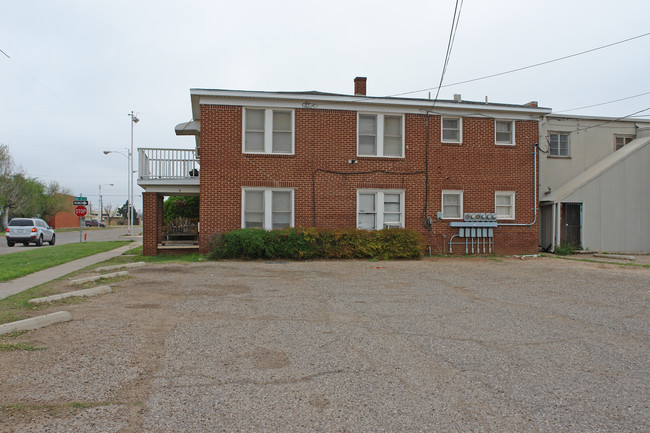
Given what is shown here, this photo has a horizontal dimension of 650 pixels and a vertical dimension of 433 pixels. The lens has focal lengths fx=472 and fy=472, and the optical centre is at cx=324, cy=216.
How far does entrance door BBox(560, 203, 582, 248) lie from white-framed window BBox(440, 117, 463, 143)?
5.14 meters

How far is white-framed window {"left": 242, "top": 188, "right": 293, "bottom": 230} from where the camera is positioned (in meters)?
16.9

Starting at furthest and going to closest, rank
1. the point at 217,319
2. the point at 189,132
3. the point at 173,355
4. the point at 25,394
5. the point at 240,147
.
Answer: the point at 189,132
the point at 240,147
the point at 217,319
the point at 173,355
the point at 25,394

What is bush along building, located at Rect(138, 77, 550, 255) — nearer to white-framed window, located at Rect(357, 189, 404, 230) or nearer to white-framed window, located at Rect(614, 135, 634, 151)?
white-framed window, located at Rect(357, 189, 404, 230)

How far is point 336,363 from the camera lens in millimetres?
4965

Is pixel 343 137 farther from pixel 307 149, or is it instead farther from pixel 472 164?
pixel 472 164

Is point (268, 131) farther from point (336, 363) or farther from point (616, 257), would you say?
point (616, 257)

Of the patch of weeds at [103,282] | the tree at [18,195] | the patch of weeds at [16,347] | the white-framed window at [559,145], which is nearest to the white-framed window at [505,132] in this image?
the white-framed window at [559,145]

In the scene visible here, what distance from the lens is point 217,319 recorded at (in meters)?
6.98

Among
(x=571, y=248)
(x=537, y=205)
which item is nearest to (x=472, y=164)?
(x=537, y=205)

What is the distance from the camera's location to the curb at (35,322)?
5.97m

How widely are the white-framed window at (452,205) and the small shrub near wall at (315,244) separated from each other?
8.32ft

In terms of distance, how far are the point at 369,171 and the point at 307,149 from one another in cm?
243

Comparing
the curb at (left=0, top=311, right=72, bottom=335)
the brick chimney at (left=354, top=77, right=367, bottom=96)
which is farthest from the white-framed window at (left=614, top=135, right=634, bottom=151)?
the curb at (left=0, top=311, right=72, bottom=335)

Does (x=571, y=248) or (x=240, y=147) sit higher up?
(x=240, y=147)
